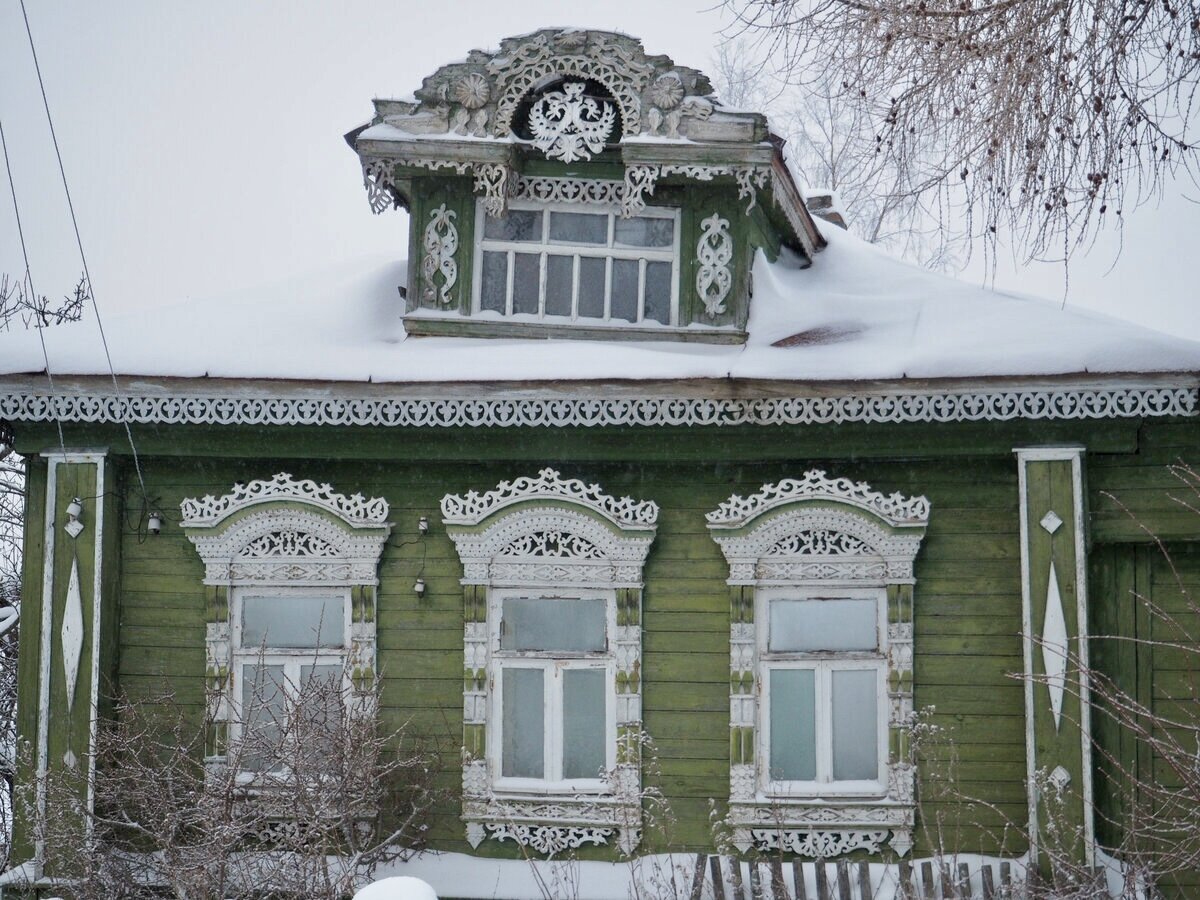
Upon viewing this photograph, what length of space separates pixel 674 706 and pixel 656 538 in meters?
0.93

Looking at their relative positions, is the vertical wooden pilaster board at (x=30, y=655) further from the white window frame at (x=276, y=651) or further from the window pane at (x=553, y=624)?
the window pane at (x=553, y=624)

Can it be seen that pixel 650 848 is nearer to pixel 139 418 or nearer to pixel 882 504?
pixel 882 504

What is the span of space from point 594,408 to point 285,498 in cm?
187

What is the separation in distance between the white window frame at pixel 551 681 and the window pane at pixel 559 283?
1.72 metres

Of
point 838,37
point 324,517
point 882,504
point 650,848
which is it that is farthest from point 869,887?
point 838,37

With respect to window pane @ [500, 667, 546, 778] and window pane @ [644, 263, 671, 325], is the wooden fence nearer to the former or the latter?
window pane @ [500, 667, 546, 778]

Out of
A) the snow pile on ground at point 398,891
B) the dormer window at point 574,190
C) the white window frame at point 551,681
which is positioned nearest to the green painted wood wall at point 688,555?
the white window frame at point 551,681

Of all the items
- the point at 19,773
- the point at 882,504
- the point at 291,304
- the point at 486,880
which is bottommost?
the point at 486,880

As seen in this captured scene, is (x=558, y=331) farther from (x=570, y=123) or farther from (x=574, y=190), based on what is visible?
(x=570, y=123)

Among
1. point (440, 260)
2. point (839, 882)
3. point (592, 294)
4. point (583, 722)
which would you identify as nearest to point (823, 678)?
point (839, 882)

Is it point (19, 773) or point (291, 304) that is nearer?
point (19, 773)

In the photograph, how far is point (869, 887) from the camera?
7277 mm

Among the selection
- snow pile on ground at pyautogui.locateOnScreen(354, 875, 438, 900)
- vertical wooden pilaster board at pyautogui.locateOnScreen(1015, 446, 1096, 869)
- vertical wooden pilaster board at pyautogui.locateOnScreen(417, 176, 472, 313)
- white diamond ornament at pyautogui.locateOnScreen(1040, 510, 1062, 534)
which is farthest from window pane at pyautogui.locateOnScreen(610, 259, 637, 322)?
snow pile on ground at pyautogui.locateOnScreen(354, 875, 438, 900)

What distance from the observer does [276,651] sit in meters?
8.27
